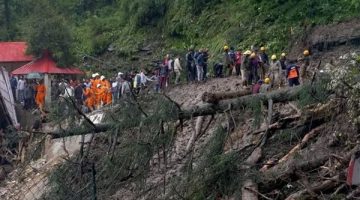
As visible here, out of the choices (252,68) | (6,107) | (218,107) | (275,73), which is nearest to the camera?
(218,107)

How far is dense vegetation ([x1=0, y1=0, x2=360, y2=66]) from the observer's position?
92.4 feet

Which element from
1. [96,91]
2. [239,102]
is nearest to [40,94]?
[96,91]

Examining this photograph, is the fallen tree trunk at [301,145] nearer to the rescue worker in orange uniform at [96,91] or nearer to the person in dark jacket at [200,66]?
the person in dark jacket at [200,66]

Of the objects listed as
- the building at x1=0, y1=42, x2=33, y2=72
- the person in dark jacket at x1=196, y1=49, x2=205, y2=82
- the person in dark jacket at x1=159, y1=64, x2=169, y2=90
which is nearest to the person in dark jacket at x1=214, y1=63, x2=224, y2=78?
the person in dark jacket at x1=196, y1=49, x2=205, y2=82

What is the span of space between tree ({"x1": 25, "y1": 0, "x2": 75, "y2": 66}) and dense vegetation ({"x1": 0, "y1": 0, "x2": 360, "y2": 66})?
1.6 inches

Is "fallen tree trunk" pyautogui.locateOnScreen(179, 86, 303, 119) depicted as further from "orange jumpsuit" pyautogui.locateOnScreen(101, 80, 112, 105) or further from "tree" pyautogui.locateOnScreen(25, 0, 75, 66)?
"tree" pyautogui.locateOnScreen(25, 0, 75, 66)

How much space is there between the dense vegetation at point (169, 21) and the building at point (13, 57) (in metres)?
1.58

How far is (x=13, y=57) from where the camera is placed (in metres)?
36.6

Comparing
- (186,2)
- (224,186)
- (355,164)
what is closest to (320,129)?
(224,186)

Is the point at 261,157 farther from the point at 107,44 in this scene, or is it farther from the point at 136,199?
the point at 107,44

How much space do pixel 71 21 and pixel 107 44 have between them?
18.8 ft

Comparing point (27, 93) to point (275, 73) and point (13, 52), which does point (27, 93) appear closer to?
point (275, 73)

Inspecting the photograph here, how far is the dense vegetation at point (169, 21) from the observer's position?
28172 mm

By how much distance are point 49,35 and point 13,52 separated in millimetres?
3847
